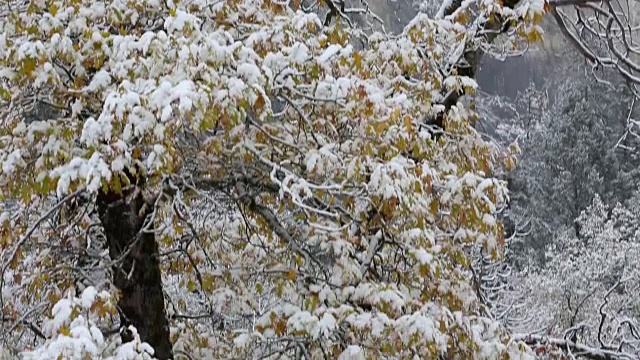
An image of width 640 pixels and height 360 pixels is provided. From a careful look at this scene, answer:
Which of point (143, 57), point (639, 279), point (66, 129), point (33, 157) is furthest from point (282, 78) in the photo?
point (639, 279)

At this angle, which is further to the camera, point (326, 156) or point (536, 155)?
point (536, 155)

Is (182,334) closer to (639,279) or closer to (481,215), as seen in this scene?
(481,215)

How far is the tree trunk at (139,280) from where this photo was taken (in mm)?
4492

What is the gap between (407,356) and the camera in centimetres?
352

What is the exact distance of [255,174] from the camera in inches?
170

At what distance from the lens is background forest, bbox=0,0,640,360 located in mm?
3107

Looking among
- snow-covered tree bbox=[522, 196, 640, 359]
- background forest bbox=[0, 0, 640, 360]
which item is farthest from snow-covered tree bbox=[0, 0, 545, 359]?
snow-covered tree bbox=[522, 196, 640, 359]

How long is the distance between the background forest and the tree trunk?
1cm

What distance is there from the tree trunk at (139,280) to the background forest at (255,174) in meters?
0.01

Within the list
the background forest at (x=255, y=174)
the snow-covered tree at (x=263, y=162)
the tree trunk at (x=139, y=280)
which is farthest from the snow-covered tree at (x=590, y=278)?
the tree trunk at (x=139, y=280)

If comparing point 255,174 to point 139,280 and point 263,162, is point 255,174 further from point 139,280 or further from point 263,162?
point 139,280

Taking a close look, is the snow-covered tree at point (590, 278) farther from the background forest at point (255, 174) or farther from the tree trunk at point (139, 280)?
the tree trunk at point (139, 280)

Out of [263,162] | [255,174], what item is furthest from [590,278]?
[263,162]

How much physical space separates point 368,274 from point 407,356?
2.35 feet
